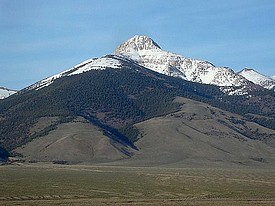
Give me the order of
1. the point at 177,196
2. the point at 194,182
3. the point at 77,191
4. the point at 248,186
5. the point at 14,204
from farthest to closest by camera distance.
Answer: the point at 194,182 → the point at 248,186 → the point at 77,191 → the point at 177,196 → the point at 14,204

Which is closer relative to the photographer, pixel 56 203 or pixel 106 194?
pixel 56 203

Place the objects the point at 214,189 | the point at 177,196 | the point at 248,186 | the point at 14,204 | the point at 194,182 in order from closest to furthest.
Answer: the point at 14,204 → the point at 177,196 → the point at 214,189 → the point at 248,186 → the point at 194,182

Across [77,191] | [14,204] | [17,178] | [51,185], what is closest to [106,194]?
[77,191]

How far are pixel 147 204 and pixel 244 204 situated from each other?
14529 mm

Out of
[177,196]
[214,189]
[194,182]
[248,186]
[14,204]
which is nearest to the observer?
[14,204]

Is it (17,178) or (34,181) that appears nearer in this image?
(34,181)

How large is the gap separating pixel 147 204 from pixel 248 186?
173ft

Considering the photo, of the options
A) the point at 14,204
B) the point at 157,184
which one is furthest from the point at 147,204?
the point at 157,184

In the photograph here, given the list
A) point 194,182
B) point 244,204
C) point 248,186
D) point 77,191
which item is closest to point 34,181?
point 77,191

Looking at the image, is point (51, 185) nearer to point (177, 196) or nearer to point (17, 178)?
point (17, 178)

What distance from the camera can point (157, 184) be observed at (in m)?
142

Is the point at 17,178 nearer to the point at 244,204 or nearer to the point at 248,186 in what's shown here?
the point at 248,186

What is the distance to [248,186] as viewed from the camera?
137500 mm

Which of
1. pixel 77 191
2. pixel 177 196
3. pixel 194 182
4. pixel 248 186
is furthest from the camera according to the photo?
pixel 194 182
